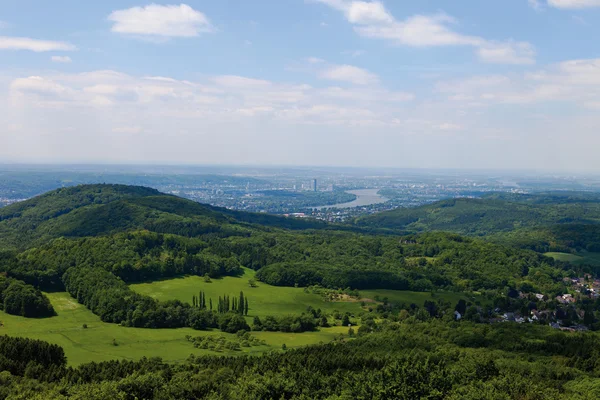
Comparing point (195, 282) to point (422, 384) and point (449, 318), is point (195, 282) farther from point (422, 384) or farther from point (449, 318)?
point (422, 384)

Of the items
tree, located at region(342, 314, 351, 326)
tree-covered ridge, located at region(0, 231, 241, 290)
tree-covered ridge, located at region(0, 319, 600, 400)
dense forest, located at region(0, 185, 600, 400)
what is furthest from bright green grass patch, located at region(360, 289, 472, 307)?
tree-covered ridge, located at region(0, 231, 241, 290)

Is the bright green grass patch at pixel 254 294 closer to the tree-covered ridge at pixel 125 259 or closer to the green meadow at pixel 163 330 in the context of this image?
the green meadow at pixel 163 330

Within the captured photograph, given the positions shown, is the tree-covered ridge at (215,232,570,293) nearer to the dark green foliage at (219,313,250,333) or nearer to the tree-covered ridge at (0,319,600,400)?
the dark green foliage at (219,313,250,333)

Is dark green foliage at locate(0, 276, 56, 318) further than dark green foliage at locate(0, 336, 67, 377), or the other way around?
dark green foliage at locate(0, 276, 56, 318)

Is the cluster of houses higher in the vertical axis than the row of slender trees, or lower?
lower

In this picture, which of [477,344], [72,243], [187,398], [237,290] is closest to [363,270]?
[237,290]
